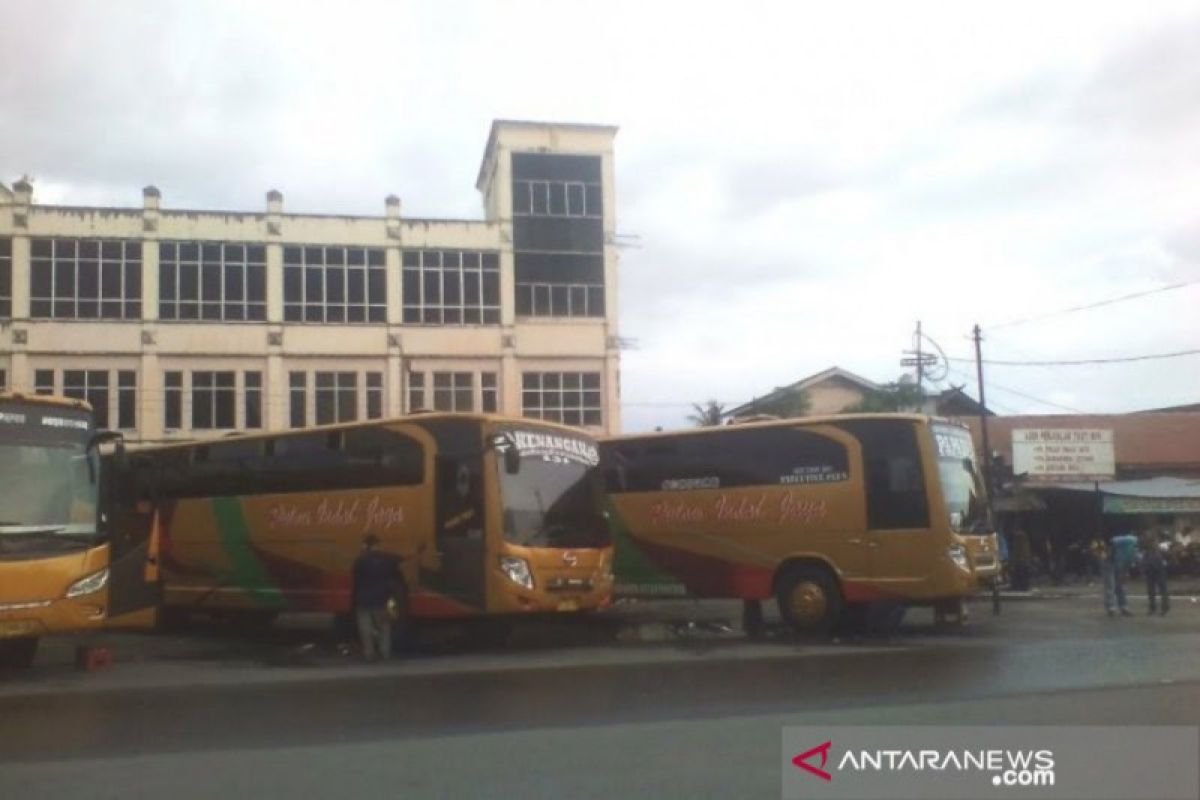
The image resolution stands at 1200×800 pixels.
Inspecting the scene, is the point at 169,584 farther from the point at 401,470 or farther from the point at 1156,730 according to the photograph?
the point at 1156,730

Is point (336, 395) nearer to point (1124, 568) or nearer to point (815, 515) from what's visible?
point (815, 515)

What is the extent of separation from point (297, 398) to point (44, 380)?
8696 mm

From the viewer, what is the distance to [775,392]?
55500 mm

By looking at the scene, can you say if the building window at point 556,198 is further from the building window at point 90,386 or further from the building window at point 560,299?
the building window at point 90,386

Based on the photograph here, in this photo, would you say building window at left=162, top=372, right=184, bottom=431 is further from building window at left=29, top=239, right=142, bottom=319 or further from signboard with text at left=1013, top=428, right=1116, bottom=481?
signboard with text at left=1013, top=428, right=1116, bottom=481

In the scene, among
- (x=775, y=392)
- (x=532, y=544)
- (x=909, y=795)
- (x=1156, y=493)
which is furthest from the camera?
(x=775, y=392)

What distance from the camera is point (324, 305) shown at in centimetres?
4797

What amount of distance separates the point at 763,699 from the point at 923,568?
782 centimetres

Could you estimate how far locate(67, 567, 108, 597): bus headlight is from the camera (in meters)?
15.5

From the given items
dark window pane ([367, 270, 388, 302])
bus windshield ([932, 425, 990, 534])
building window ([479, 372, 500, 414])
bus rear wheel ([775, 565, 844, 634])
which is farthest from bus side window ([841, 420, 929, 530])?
dark window pane ([367, 270, 388, 302])

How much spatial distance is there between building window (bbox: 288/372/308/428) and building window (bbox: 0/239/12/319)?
991 cm

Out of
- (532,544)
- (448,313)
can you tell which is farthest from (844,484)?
(448,313)

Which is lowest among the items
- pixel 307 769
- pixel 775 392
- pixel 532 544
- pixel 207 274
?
pixel 307 769

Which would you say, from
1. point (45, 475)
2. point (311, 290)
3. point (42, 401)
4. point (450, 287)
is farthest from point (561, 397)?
point (45, 475)
